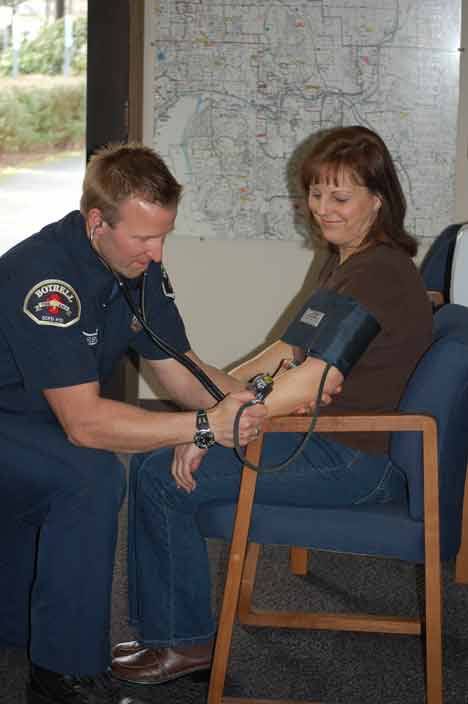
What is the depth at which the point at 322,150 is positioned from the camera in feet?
6.70

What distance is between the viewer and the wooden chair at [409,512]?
1.80 m

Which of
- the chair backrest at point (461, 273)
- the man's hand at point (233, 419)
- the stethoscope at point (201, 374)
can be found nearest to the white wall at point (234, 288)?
the chair backrest at point (461, 273)

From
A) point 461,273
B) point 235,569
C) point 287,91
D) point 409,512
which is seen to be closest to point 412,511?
point 409,512

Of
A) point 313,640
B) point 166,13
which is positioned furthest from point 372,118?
point 313,640

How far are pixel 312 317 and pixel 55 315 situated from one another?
0.50 metres

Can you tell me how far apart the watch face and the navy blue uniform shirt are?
22 cm

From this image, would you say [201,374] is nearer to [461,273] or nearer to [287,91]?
[461,273]

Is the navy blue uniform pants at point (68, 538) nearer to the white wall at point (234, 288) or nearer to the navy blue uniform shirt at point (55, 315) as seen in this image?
the navy blue uniform shirt at point (55, 315)

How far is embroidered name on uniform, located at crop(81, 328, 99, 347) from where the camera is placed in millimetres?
1895

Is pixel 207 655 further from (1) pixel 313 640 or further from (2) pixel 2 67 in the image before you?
(2) pixel 2 67

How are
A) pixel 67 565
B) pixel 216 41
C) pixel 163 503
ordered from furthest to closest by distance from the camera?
pixel 216 41 → pixel 163 503 → pixel 67 565

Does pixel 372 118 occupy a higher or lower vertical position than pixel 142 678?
higher

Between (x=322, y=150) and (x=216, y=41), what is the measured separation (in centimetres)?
211

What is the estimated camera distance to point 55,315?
71.6 inches
